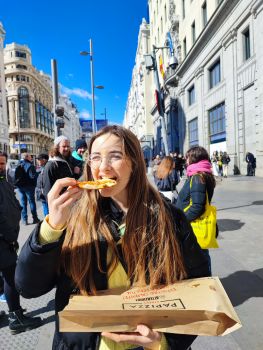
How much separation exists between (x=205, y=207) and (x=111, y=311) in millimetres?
2726

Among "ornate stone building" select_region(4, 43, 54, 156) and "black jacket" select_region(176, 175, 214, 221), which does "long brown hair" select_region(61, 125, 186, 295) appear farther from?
"ornate stone building" select_region(4, 43, 54, 156)

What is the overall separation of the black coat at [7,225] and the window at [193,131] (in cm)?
2468

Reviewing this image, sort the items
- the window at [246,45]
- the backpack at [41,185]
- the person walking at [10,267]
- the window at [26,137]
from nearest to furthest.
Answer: the person walking at [10,267]
the backpack at [41,185]
the window at [246,45]
the window at [26,137]

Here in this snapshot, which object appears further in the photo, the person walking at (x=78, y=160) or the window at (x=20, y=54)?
the window at (x=20, y=54)

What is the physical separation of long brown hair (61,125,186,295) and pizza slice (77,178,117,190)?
19cm

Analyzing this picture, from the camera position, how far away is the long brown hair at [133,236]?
141 cm

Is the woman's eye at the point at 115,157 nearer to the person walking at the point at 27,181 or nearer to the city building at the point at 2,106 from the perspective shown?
the person walking at the point at 27,181

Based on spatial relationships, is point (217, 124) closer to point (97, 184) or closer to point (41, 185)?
point (41, 185)

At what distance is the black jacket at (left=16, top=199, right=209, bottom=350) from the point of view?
4.28ft

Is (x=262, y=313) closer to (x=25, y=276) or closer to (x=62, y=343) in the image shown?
(x=62, y=343)

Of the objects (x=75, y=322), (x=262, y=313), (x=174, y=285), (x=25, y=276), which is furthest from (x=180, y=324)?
(x=262, y=313)

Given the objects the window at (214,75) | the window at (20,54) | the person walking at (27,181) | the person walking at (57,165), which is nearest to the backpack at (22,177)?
the person walking at (27,181)

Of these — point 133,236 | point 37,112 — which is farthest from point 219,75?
point 37,112

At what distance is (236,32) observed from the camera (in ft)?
59.0
